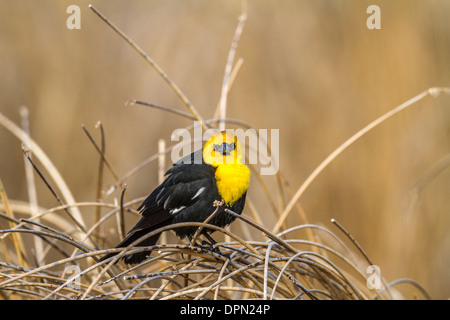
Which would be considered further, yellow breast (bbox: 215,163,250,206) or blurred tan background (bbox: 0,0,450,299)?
blurred tan background (bbox: 0,0,450,299)

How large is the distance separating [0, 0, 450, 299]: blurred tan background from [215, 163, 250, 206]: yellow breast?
5.92 ft

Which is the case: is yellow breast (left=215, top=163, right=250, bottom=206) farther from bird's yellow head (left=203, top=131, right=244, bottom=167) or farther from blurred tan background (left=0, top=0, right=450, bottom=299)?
blurred tan background (left=0, top=0, right=450, bottom=299)

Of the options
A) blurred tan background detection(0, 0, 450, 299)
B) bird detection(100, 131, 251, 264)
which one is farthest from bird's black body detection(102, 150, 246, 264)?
blurred tan background detection(0, 0, 450, 299)

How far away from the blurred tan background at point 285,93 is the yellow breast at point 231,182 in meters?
1.81

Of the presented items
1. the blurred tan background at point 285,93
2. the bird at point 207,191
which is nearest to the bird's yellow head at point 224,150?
the bird at point 207,191

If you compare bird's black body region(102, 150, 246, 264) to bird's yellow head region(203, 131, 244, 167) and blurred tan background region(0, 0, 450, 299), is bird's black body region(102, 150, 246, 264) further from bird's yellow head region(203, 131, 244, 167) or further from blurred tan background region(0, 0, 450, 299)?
blurred tan background region(0, 0, 450, 299)

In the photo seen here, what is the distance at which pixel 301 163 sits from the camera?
135 inches

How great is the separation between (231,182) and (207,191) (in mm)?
89

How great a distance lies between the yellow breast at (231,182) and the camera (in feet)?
5.21

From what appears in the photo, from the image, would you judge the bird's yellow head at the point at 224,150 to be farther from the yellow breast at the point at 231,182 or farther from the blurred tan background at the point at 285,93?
the blurred tan background at the point at 285,93

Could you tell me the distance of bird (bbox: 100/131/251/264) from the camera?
159 centimetres

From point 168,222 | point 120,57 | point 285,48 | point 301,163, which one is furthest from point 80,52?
point 168,222

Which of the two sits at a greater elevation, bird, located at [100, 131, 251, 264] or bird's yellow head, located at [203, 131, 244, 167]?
bird's yellow head, located at [203, 131, 244, 167]
